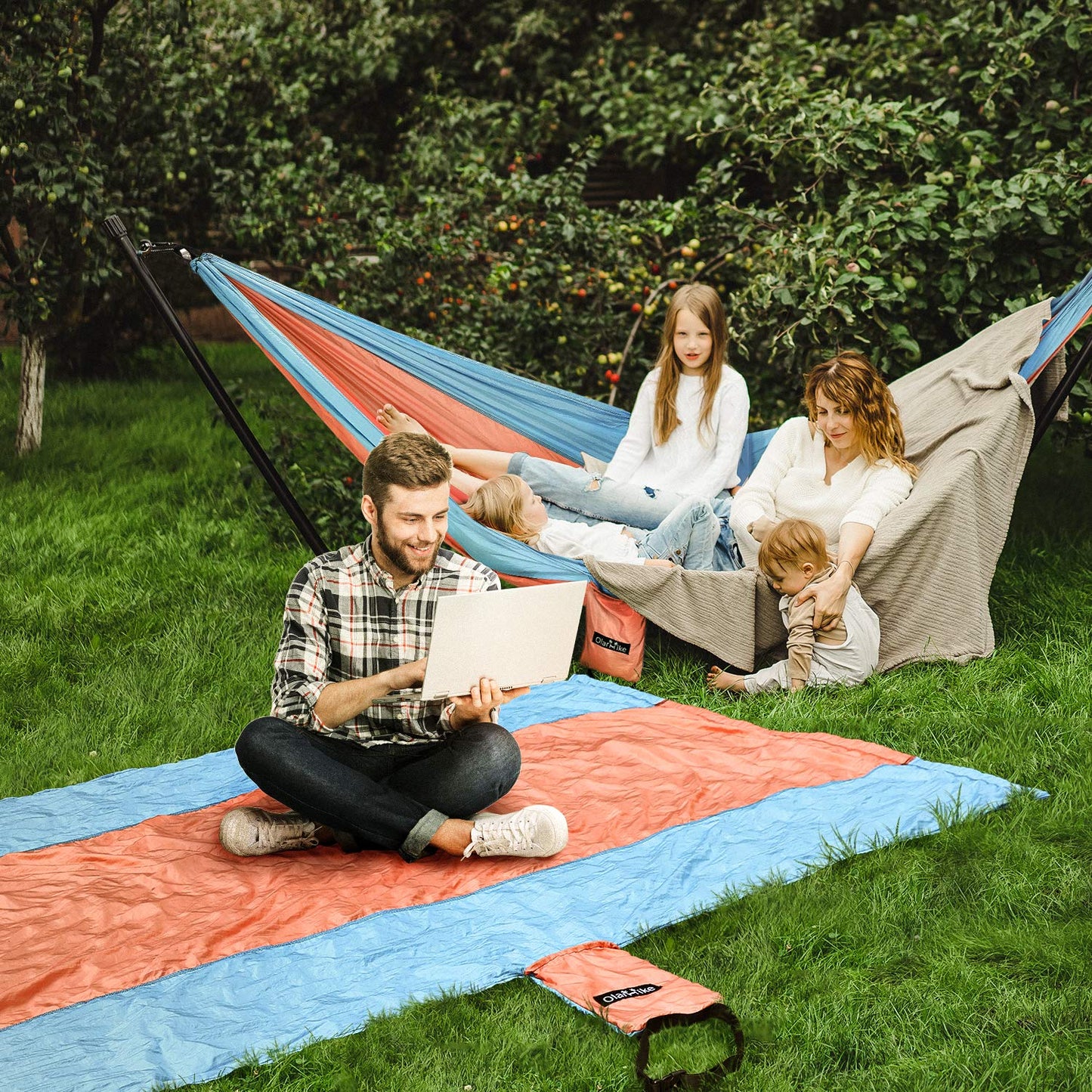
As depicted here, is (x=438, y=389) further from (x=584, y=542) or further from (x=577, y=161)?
(x=577, y=161)

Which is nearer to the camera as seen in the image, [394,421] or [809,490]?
[809,490]

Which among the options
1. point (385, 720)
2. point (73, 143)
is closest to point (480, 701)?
point (385, 720)

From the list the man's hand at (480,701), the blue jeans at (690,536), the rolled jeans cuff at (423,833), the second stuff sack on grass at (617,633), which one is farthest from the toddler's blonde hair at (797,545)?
the rolled jeans cuff at (423,833)

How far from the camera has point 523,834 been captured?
2229mm

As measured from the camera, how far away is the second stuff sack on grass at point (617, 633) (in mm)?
3316

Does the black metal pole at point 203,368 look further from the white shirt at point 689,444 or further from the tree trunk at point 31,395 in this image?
the tree trunk at point 31,395

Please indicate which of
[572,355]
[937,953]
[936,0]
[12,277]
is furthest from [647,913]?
[936,0]

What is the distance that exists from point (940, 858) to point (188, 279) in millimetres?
4713

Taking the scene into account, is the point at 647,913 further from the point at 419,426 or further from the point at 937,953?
the point at 419,426

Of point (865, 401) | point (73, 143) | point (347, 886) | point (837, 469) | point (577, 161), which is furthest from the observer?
point (577, 161)

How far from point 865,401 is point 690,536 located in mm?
564

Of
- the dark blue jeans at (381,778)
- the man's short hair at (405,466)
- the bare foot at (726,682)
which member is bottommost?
the bare foot at (726,682)

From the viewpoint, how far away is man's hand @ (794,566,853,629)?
3.08 m

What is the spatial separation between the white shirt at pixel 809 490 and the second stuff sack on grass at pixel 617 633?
0.36 meters
